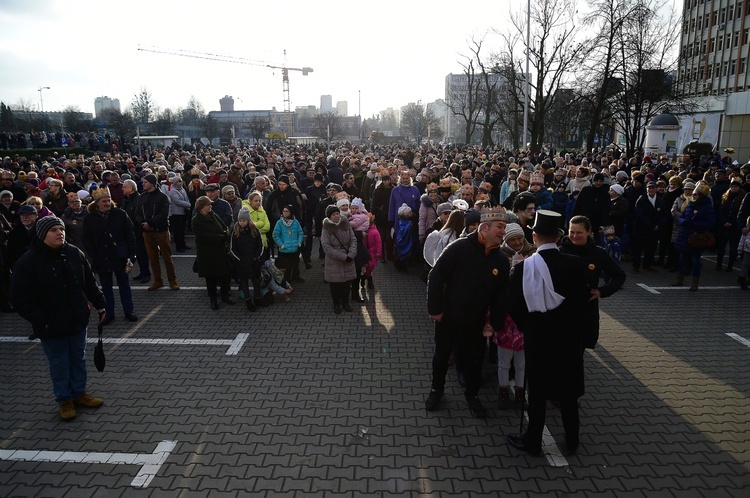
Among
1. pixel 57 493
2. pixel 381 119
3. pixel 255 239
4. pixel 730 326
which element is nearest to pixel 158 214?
pixel 255 239

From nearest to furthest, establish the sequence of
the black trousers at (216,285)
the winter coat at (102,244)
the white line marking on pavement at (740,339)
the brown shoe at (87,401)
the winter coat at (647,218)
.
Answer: the brown shoe at (87,401)
the white line marking on pavement at (740,339)
the winter coat at (102,244)
the black trousers at (216,285)
the winter coat at (647,218)

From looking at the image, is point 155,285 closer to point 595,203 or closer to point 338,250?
point 338,250

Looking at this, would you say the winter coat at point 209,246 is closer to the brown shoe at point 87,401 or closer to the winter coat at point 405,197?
the brown shoe at point 87,401

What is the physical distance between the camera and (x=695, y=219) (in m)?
9.16

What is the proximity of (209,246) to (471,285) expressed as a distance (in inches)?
204

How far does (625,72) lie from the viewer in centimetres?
2780

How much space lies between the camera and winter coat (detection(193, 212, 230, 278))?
842cm

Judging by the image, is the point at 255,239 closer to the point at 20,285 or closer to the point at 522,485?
the point at 20,285

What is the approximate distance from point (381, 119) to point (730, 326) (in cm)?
16774

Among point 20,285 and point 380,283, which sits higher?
point 20,285

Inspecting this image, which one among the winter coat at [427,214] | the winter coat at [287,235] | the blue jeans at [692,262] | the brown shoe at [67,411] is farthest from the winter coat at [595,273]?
the blue jeans at [692,262]

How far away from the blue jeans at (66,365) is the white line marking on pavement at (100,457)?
0.67 metres

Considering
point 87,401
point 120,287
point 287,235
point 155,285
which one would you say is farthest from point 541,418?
point 155,285

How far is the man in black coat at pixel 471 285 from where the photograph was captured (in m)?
4.81
